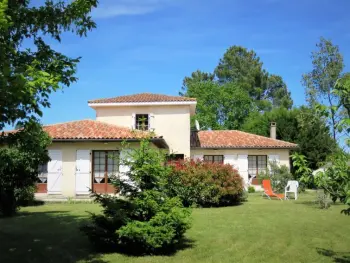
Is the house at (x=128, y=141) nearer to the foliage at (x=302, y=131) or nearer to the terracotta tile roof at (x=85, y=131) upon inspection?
the terracotta tile roof at (x=85, y=131)

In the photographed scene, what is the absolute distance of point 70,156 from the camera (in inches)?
726

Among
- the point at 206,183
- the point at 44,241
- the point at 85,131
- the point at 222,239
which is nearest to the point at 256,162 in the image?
the point at 206,183

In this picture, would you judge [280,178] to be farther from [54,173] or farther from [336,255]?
[336,255]

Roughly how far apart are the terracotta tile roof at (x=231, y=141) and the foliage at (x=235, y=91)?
14951mm

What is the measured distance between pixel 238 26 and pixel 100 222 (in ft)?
34.0

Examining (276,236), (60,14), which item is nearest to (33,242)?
(60,14)

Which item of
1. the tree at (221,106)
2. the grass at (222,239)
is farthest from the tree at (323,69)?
the grass at (222,239)

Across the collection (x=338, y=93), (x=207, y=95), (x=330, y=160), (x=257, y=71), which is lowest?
(x=330, y=160)

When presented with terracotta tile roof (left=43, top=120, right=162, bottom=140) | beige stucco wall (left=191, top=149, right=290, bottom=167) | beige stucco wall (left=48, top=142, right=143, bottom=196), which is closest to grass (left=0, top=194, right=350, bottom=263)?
beige stucco wall (left=48, top=142, right=143, bottom=196)

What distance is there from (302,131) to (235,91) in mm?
15972

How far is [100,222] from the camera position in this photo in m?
7.15

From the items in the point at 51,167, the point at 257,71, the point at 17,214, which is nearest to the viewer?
the point at 17,214

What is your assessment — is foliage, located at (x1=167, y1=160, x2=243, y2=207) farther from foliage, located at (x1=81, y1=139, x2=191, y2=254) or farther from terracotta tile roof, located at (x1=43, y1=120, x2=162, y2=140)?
foliage, located at (x1=81, y1=139, x2=191, y2=254)

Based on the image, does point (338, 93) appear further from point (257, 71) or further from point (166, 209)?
point (257, 71)
